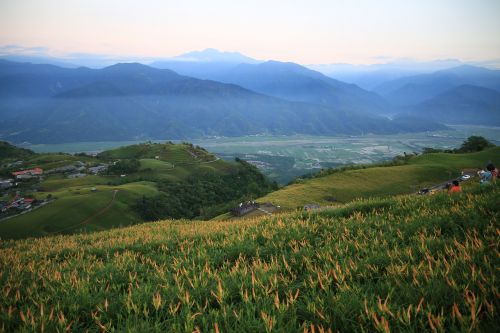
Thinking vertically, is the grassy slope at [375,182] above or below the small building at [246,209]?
above

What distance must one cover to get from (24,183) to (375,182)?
510 ft

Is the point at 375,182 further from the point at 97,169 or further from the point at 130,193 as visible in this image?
the point at 97,169

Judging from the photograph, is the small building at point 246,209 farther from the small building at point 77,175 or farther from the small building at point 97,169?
the small building at point 97,169

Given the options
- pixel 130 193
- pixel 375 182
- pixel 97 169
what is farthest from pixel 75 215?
pixel 375 182

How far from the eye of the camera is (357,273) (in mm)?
5641

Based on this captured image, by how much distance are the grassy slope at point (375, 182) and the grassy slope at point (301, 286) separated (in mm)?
49682

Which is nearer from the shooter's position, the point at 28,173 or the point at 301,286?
the point at 301,286

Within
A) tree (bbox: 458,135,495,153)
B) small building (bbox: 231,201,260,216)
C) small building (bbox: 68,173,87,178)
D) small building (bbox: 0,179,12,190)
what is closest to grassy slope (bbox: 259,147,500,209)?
small building (bbox: 231,201,260,216)

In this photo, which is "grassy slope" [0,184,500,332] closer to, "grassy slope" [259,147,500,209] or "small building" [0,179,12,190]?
"grassy slope" [259,147,500,209]

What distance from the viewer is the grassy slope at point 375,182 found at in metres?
65.1

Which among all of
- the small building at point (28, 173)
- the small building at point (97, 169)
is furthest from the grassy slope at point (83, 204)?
the small building at point (97, 169)

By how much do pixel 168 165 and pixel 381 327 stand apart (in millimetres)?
179993

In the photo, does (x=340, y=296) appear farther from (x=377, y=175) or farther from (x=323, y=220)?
(x=377, y=175)

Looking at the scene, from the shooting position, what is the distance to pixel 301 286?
5441mm
